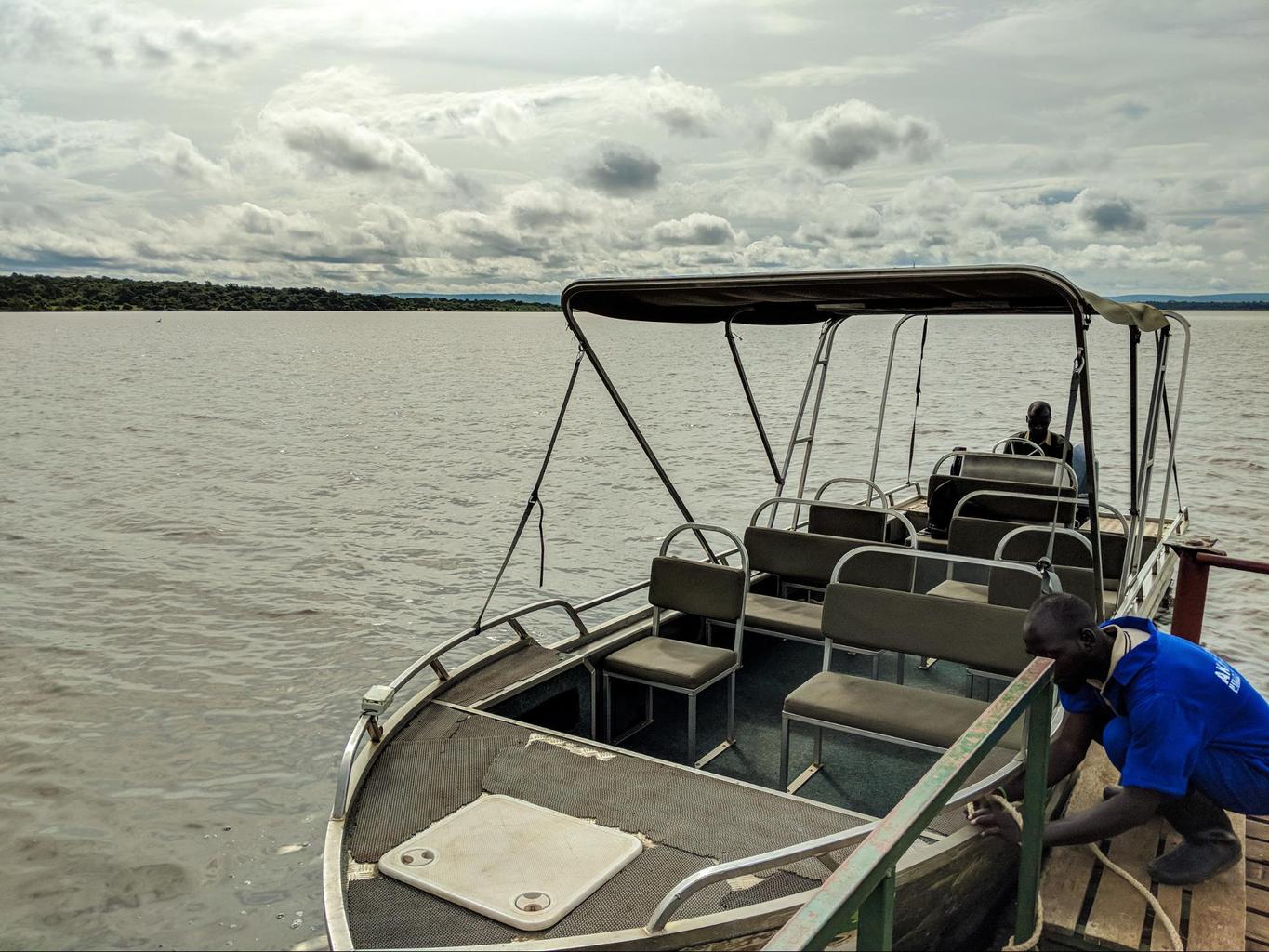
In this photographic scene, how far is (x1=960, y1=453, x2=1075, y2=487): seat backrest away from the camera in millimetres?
8391

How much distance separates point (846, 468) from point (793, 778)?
19.5m

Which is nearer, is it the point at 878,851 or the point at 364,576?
the point at 878,851

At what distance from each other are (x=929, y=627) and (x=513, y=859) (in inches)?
92.4

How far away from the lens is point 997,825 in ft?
10.5

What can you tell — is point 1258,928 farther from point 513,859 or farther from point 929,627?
point 513,859

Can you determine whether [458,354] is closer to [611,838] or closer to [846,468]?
[846,468]

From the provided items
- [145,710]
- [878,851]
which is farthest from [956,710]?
[145,710]

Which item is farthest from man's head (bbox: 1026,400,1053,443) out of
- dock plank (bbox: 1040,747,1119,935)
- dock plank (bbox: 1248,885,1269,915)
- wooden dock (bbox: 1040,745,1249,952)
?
dock plank (bbox: 1248,885,1269,915)

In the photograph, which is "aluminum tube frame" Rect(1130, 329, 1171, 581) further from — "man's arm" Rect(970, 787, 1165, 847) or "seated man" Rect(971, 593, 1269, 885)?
"man's arm" Rect(970, 787, 1165, 847)

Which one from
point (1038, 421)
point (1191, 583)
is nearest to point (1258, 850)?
point (1191, 583)

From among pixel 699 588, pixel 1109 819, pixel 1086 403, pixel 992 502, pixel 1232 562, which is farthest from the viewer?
pixel 992 502

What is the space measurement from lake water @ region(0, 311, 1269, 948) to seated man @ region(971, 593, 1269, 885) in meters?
4.22

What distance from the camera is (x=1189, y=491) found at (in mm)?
20734

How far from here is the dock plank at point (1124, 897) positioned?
320cm
